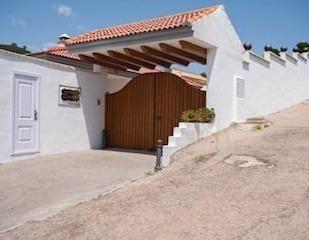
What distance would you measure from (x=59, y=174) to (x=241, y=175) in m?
4.37

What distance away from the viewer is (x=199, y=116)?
10.9 meters

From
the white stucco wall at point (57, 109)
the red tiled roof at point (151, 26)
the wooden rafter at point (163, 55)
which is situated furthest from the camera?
the wooden rafter at point (163, 55)

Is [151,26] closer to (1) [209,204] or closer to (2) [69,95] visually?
(2) [69,95]

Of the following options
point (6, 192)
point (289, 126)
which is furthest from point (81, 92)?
point (289, 126)

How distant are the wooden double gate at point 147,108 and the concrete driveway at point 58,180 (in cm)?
124

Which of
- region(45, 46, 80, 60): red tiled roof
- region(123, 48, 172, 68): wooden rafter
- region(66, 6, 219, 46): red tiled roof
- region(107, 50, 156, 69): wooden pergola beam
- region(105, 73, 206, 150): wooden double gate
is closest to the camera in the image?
region(66, 6, 219, 46): red tiled roof

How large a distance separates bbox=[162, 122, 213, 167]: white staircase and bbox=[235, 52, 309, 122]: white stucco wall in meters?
1.97

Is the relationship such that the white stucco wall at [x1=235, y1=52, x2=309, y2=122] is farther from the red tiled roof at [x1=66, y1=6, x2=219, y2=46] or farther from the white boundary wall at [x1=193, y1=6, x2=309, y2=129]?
the red tiled roof at [x1=66, y1=6, x2=219, y2=46]

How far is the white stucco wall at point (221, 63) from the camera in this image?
11.1 metres

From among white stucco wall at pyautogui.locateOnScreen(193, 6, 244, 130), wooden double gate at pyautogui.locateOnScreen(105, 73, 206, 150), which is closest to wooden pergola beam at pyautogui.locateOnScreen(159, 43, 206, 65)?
wooden double gate at pyautogui.locateOnScreen(105, 73, 206, 150)

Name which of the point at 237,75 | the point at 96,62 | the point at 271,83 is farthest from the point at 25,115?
the point at 271,83

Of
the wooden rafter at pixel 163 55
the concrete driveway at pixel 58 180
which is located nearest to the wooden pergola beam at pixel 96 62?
the wooden rafter at pixel 163 55

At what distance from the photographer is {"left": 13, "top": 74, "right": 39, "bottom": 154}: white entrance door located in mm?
10641

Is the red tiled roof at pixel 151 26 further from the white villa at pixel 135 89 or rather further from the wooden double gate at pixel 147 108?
the wooden double gate at pixel 147 108
